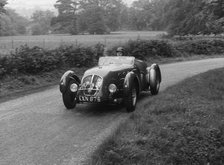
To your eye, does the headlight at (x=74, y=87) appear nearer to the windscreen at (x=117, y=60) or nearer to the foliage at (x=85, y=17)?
the windscreen at (x=117, y=60)

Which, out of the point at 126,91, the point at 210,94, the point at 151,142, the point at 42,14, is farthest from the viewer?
the point at 42,14

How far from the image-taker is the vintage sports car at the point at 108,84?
403 inches

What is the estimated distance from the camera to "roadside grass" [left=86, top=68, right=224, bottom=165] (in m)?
6.58

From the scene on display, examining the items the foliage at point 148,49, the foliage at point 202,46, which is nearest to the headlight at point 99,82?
the foliage at point 148,49

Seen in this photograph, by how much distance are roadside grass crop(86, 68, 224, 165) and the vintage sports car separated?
0.66 m

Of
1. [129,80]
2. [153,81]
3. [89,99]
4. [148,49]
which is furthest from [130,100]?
[148,49]

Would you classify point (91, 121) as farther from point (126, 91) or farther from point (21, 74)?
point (21, 74)

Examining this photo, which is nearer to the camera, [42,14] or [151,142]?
[151,142]

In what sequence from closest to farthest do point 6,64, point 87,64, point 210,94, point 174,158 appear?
point 174,158 < point 210,94 < point 6,64 < point 87,64

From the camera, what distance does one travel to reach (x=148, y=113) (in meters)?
9.48

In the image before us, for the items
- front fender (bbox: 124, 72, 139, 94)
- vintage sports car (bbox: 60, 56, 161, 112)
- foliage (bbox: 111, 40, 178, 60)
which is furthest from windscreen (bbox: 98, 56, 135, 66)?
foliage (bbox: 111, 40, 178, 60)

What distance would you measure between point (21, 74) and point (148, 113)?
809 cm

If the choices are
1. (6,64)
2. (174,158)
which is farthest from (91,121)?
(6,64)

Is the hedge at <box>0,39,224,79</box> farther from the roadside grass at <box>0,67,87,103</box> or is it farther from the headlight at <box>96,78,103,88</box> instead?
the headlight at <box>96,78,103,88</box>
